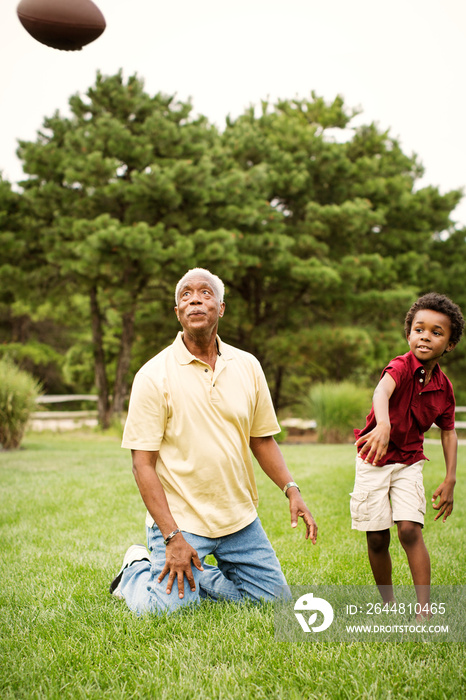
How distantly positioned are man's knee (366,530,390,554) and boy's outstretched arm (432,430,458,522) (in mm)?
263

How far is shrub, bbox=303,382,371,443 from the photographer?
14406 mm

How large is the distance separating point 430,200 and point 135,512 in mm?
19371

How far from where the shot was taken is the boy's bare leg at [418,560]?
2.67 m

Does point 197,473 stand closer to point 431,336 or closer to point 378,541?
point 378,541

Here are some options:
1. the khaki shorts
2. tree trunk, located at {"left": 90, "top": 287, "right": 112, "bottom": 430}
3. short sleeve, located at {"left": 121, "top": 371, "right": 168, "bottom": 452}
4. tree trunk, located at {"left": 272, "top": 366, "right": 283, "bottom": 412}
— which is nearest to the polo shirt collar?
the khaki shorts

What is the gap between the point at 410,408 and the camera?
2.98 m

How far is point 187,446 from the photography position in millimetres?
2887

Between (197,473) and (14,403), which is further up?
(197,473)

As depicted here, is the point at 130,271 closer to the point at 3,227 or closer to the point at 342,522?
the point at 3,227

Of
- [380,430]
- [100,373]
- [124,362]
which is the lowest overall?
[100,373]

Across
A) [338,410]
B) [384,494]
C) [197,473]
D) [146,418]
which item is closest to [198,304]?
[146,418]
